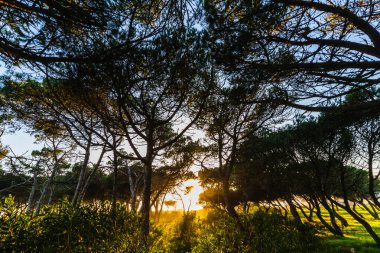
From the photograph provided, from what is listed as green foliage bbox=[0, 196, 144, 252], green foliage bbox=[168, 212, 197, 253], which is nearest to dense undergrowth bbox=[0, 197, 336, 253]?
green foliage bbox=[0, 196, 144, 252]

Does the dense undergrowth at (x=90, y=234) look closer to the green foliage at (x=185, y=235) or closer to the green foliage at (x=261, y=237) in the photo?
the green foliage at (x=261, y=237)

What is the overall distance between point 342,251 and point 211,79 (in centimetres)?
881

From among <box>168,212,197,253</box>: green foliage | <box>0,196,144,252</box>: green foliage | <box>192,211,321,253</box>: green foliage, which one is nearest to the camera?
<box>0,196,144,252</box>: green foliage

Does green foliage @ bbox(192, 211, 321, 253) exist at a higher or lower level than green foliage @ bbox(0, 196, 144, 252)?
lower

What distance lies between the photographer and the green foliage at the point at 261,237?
7.55 meters

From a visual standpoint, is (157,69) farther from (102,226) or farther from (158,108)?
(102,226)

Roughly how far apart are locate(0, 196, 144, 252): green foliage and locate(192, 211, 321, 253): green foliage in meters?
4.13

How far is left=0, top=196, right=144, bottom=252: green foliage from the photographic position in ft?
9.23

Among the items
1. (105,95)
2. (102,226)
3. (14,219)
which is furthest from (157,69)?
(14,219)

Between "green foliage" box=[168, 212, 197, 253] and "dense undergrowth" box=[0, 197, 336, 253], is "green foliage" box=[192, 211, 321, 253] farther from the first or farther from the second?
"green foliage" box=[168, 212, 197, 253]

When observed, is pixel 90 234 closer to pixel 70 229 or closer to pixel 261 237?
pixel 70 229

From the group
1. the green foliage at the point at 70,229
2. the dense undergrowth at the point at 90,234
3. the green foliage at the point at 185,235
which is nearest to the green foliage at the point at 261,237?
the dense undergrowth at the point at 90,234

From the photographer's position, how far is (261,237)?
25.1 feet

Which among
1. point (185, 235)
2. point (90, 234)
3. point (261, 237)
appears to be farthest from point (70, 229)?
point (185, 235)
